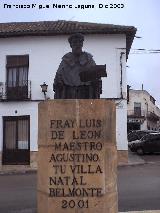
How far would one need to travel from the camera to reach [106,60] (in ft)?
81.2

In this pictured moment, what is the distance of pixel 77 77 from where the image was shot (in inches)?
311

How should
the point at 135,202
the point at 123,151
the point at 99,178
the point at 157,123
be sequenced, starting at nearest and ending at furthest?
the point at 99,178
the point at 135,202
the point at 123,151
the point at 157,123

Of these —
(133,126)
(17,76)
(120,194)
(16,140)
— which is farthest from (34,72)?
(133,126)

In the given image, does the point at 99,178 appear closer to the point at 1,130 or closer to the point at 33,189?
the point at 33,189

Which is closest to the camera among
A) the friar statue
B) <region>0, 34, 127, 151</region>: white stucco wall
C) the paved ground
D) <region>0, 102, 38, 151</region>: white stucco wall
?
the friar statue

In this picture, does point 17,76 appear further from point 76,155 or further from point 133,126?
point 133,126

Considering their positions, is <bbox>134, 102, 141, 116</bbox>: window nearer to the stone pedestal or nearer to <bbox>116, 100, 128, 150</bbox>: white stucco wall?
<bbox>116, 100, 128, 150</bbox>: white stucco wall

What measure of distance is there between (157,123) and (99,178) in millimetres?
71675

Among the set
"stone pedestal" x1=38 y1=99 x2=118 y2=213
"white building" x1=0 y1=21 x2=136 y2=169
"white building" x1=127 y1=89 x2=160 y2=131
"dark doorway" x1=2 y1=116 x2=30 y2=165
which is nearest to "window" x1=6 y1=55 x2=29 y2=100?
"white building" x1=0 y1=21 x2=136 y2=169

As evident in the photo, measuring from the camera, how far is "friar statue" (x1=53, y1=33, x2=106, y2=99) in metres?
7.77

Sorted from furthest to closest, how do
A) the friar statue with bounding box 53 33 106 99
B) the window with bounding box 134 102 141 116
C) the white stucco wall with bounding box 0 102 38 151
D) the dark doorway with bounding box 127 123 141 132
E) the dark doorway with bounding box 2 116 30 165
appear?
the window with bounding box 134 102 141 116, the dark doorway with bounding box 127 123 141 132, the white stucco wall with bounding box 0 102 38 151, the dark doorway with bounding box 2 116 30 165, the friar statue with bounding box 53 33 106 99

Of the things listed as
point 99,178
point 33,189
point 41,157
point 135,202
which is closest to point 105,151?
point 99,178

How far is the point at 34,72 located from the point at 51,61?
1.03 m

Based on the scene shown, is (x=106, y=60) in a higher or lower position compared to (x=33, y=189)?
higher
